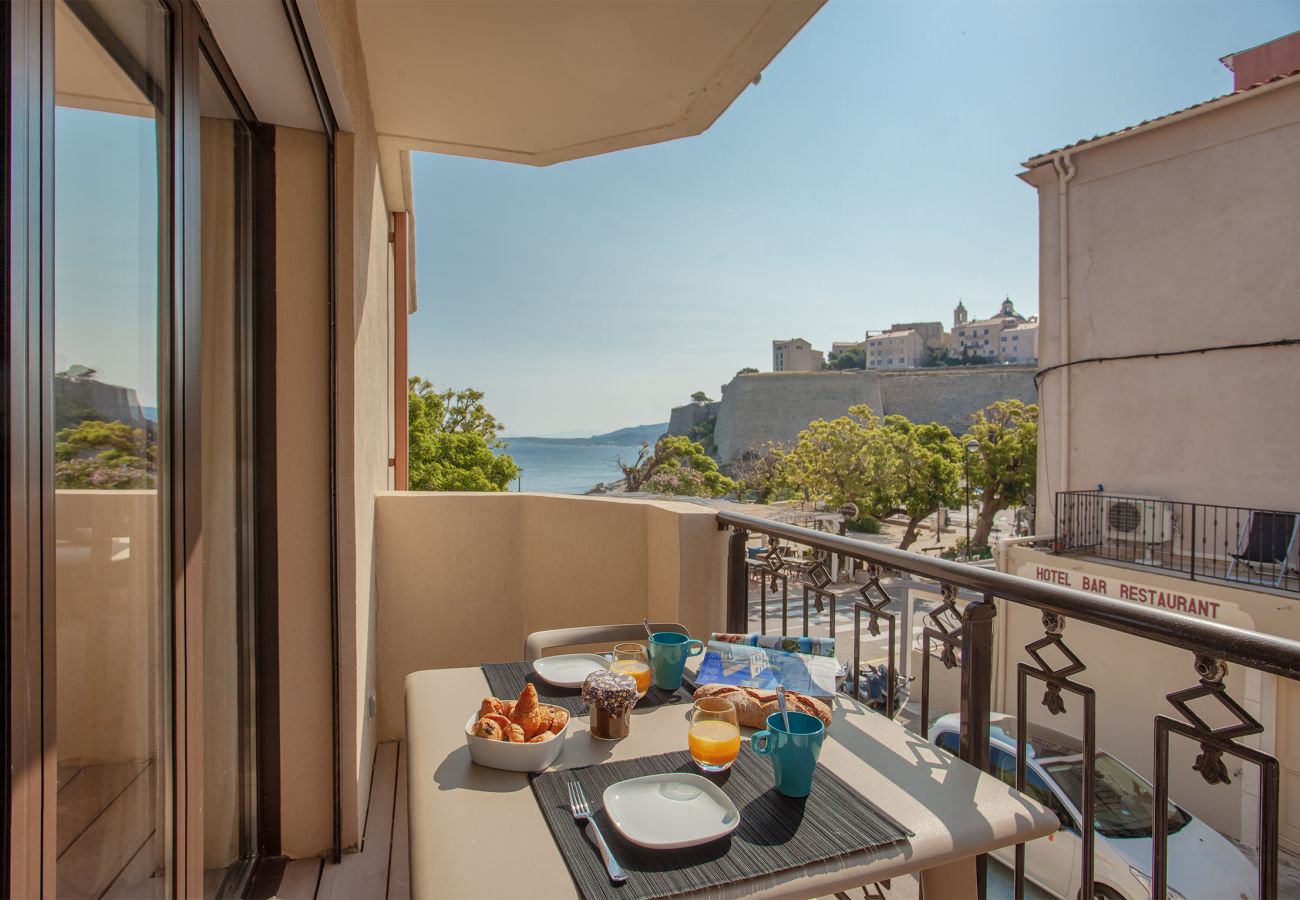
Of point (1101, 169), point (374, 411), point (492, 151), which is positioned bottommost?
point (374, 411)

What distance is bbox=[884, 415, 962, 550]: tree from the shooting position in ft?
66.3

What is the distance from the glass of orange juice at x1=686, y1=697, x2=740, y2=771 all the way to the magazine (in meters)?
0.27

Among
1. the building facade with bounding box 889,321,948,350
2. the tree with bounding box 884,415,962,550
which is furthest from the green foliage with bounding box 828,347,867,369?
the tree with bounding box 884,415,962,550

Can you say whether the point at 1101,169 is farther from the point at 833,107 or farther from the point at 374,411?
the point at 374,411

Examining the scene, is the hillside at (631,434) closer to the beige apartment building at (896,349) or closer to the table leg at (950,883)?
the beige apartment building at (896,349)

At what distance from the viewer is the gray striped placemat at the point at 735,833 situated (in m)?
0.70

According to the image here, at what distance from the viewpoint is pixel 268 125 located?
173 centimetres

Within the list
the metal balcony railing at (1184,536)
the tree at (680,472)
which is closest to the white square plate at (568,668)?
the metal balcony railing at (1184,536)

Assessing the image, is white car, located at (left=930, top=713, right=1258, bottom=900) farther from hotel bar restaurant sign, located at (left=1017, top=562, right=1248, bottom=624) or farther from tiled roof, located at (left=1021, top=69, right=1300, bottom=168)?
tiled roof, located at (left=1021, top=69, right=1300, bottom=168)

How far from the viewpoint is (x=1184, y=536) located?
839 centimetres

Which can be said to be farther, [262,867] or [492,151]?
[492,151]

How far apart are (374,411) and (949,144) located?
2514 centimetres

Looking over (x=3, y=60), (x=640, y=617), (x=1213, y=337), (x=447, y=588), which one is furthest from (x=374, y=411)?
(x=1213, y=337)

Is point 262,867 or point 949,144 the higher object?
point 949,144
